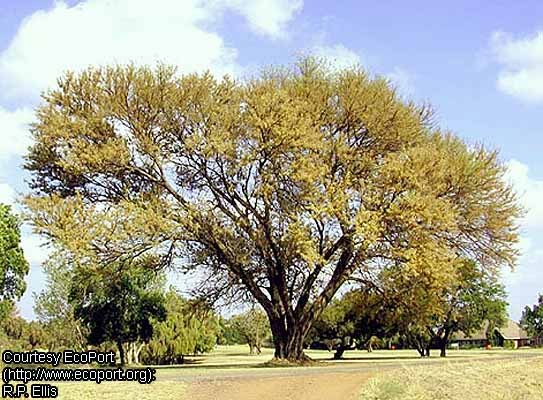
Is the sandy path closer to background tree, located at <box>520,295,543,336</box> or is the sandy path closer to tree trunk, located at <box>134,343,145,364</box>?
tree trunk, located at <box>134,343,145,364</box>

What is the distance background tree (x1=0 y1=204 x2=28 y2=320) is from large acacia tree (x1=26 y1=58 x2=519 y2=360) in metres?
14.2

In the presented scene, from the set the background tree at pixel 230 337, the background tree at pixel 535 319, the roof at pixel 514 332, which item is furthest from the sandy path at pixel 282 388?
the roof at pixel 514 332

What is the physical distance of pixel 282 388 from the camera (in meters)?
20.7

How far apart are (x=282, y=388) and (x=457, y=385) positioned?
4.93 metres

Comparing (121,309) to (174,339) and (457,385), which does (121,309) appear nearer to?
(174,339)

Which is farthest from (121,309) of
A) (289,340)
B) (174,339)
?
(289,340)

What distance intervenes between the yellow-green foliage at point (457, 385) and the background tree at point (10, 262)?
3416 cm

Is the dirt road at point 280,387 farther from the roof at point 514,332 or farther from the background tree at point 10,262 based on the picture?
the roof at point 514,332

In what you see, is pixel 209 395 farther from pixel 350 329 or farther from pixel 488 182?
pixel 350 329

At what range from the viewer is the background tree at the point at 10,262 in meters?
50.1

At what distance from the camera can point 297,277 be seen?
3928cm

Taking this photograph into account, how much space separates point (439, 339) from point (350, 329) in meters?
11.6

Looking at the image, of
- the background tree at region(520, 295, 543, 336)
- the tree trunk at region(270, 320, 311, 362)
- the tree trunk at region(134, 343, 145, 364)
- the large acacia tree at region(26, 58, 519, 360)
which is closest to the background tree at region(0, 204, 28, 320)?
the tree trunk at region(134, 343, 145, 364)

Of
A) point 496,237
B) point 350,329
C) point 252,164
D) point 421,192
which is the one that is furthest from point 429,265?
point 350,329
